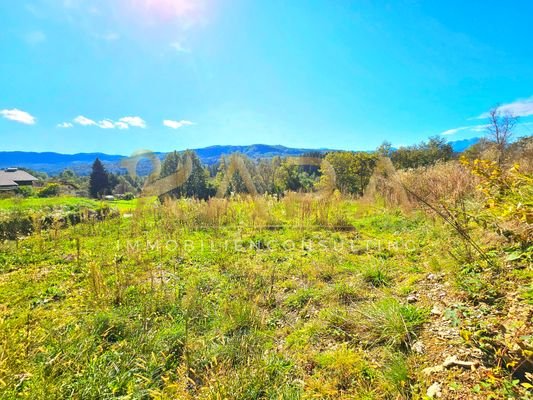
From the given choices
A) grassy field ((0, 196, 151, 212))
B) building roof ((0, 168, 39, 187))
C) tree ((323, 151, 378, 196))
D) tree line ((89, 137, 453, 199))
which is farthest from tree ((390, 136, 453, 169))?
building roof ((0, 168, 39, 187))

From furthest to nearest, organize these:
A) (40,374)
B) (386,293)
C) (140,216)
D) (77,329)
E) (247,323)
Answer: (140,216) → (386,293) → (247,323) → (77,329) → (40,374)

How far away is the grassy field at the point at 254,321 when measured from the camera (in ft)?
5.51

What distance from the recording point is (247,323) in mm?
2471

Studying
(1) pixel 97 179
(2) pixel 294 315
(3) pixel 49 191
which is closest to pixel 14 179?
(1) pixel 97 179

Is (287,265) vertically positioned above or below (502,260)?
below

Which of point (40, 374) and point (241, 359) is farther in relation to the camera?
point (241, 359)

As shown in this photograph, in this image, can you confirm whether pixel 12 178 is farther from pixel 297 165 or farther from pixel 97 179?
pixel 297 165

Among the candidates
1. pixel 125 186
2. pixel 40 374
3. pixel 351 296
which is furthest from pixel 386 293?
pixel 125 186

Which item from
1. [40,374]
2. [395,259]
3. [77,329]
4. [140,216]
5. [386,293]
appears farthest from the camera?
[140,216]

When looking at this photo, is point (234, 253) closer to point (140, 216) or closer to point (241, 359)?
point (241, 359)

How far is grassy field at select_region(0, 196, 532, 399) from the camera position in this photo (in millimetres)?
1680

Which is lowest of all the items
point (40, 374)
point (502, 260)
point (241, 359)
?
point (241, 359)

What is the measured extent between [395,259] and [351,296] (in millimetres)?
1422

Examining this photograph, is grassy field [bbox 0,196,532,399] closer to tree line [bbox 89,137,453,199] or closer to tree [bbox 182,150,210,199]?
tree line [bbox 89,137,453,199]
